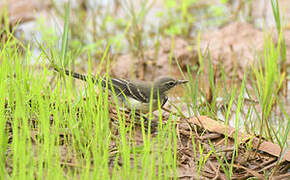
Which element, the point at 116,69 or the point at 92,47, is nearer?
the point at 116,69

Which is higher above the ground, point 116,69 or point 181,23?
point 181,23

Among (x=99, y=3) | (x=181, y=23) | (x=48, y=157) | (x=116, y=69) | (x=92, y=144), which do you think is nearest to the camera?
(x=48, y=157)

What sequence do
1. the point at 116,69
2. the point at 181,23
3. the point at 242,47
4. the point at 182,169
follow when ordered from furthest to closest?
the point at 181,23, the point at 242,47, the point at 116,69, the point at 182,169

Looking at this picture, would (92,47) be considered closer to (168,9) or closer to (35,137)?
(168,9)

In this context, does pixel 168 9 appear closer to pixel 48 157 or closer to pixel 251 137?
pixel 251 137

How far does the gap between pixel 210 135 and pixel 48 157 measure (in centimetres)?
141

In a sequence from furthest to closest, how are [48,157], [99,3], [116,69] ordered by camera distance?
[99,3], [116,69], [48,157]

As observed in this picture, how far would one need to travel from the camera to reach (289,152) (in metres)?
3.41

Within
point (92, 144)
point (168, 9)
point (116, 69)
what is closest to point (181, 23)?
point (168, 9)

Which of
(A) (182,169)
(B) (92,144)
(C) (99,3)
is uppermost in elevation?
(C) (99,3)

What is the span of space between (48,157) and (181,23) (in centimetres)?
565

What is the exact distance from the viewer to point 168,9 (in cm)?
830

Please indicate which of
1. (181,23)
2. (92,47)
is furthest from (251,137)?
(181,23)

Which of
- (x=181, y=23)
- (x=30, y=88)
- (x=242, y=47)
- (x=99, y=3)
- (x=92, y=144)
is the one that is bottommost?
(x=92, y=144)
